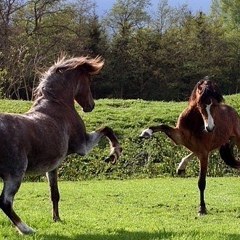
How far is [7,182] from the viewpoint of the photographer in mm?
7188

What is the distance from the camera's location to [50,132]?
313 inches

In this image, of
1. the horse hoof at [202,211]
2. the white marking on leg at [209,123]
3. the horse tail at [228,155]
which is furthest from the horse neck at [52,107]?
the horse tail at [228,155]

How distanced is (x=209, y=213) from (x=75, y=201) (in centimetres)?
373

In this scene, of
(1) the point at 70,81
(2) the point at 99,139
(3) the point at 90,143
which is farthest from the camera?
(1) the point at 70,81

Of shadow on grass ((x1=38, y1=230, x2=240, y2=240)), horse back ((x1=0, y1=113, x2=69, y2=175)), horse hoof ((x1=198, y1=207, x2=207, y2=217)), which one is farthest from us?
horse hoof ((x1=198, y1=207, x2=207, y2=217))

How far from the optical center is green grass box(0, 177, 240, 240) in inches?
307

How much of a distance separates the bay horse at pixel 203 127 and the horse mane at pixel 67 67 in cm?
171

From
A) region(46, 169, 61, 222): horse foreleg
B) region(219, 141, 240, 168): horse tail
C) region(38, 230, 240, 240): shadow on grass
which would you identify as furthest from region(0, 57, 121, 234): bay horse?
region(219, 141, 240, 168): horse tail

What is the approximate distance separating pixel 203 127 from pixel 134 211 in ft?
7.49

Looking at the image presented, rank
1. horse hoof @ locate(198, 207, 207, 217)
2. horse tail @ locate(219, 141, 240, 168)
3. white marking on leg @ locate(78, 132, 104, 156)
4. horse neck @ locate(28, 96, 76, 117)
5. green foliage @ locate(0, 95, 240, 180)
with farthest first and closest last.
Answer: green foliage @ locate(0, 95, 240, 180), horse tail @ locate(219, 141, 240, 168), horse hoof @ locate(198, 207, 207, 217), white marking on leg @ locate(78, 132, 104, 156), horse neck @ locate(28, 96, 76, 117)

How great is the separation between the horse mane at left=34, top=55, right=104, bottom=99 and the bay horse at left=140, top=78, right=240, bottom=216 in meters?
1.71

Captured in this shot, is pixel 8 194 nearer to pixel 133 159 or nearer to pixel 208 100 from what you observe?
pixel 208 100

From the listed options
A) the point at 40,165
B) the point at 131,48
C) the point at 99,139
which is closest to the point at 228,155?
the point at 99,139

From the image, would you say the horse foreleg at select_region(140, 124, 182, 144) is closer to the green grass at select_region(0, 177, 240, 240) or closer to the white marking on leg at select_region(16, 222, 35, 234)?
the green grass at select_region(0, 177, 240, 240)
